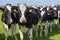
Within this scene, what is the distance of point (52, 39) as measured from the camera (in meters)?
12.2

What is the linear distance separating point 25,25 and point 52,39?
8.60 feet

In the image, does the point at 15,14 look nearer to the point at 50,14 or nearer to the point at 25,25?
the point at 25,25

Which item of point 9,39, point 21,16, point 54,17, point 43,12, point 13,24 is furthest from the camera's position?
point 54,17

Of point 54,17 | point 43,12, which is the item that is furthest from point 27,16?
point 54,17

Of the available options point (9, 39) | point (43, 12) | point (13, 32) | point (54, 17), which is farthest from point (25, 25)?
point (54, 17)

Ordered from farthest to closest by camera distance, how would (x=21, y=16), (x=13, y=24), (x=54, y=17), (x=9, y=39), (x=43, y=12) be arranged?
(x=54, y=17) < (x=43, y=12) < (x=9, y=39) < (x=13, y=24) < (x=21, y=16)

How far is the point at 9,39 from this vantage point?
11.8m

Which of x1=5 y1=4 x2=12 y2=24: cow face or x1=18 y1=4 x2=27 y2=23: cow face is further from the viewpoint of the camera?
x1=5 y1=4 x2=12 y2=24: cow face

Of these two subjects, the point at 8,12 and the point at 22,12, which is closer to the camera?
the point at 22,12

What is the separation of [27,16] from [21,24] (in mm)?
528

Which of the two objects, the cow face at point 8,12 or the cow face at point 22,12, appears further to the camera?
the cow face at point 8,12

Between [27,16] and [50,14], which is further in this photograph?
[50,14]

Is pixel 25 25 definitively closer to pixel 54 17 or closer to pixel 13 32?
pixel 13 32

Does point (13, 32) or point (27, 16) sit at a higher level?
point (27, 16)
